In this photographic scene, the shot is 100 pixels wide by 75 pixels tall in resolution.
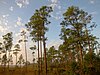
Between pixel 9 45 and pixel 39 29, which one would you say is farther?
pixel 9 45

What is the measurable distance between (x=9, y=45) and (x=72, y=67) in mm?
35493

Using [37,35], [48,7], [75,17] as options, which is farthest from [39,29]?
[75,17]

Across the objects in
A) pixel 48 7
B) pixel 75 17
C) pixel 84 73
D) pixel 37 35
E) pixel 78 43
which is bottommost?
A: pixel 84 73

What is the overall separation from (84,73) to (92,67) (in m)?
4.03

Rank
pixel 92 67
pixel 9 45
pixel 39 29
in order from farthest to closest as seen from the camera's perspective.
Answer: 1. pixel 9 45
2. pixel 39 29
3. pixel 92 67

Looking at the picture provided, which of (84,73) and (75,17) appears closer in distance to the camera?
(84,73)

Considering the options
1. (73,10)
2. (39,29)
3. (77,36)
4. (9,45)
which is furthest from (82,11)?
(9,45)

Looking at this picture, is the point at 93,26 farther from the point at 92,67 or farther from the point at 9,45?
the point at 9,45

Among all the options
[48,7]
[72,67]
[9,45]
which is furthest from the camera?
[9,45]

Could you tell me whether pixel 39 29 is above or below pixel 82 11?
below

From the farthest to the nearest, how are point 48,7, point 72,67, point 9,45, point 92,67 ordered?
point 9,45
point 48,7
point 92,67
point 72,67

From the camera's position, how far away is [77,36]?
3478cm

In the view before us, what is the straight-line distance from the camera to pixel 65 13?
34.8 meters

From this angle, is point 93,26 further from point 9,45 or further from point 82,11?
point 9,45
